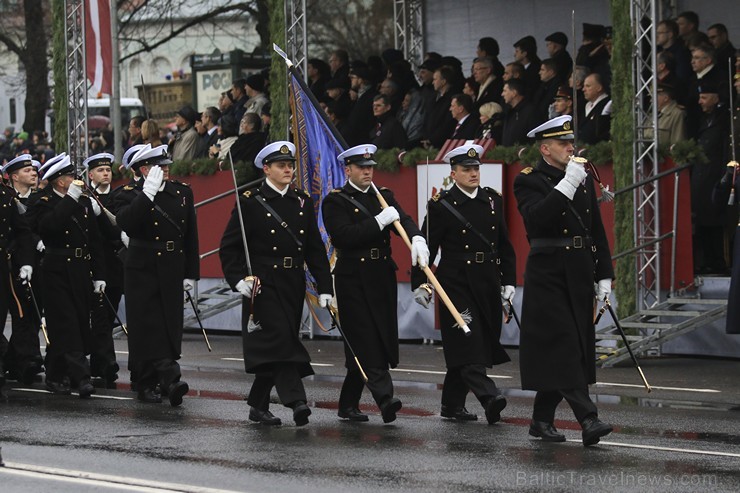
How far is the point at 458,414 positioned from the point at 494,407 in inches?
19.6

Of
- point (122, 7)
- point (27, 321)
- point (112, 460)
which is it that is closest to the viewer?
point (112, 460)

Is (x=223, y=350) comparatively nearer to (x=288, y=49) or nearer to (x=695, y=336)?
(x=288, y=49)

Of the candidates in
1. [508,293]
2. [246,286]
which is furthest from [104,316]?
[508,293]

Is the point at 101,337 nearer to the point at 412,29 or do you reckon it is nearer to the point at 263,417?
the point at 263,417

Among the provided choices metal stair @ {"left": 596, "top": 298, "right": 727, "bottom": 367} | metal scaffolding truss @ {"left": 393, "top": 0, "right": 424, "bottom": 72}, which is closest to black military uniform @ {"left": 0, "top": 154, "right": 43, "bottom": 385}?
metal stair @ {"left": 596, "top": 298, "right": 727, "bottom": 367}

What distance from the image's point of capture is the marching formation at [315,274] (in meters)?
10.5

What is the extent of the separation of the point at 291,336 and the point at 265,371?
32 cm

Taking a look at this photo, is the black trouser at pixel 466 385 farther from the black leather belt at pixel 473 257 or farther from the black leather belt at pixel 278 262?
the black leather belt at pixel 278 262

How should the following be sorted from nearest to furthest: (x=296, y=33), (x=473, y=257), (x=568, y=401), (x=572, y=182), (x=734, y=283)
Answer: (x=572, y=182) < (x=568, y=401) < (x=473, y=257) < (x=734, y=283) < (x=296, y=33)

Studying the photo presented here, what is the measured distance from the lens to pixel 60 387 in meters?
14.2

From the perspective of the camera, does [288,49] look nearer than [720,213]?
No

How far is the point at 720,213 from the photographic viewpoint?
16125mm

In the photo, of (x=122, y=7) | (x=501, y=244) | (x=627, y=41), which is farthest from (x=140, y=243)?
(x=122, y=7)

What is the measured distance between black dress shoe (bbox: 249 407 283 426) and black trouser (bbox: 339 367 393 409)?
0.56m
